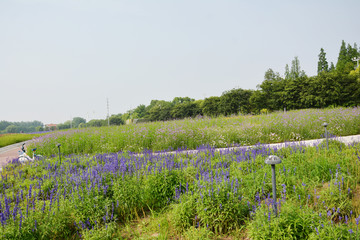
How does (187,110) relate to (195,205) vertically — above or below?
above

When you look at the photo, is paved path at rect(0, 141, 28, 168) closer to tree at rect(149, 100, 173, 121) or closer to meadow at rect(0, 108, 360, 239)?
meadow at rect(0, 108, 360, 239)

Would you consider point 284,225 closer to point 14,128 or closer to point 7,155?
point 7,155

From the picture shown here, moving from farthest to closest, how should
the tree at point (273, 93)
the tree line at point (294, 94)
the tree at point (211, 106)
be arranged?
1. the tree at point (211, 106)
2. the tree at point (273, 93)
3. the tree line at point (294, 94)

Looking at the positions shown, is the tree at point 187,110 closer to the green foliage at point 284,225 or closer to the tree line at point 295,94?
the tree line at point 295,94

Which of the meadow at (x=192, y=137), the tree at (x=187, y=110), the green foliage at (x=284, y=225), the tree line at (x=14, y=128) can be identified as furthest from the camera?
the tree line at (x=14, y=128)

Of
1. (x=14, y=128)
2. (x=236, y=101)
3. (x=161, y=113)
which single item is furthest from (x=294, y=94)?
(x=14, y=128)

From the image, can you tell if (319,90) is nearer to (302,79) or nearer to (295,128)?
(302,79)

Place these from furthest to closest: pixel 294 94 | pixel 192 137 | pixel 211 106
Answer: pixel 211 106 < pixel 294 94 < pixel 192 137

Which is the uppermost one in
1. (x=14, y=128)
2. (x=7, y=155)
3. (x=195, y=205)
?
(x=14, y=128)

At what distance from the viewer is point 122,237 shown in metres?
2.70

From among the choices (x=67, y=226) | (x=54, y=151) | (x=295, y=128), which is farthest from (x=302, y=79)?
(x=67, y=226)

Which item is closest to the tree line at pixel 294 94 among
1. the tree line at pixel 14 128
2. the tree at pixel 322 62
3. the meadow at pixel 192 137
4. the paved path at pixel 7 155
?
the tree at pixel 322 62

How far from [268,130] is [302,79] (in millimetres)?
23774

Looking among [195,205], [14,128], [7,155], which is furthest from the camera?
[14,128]
